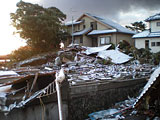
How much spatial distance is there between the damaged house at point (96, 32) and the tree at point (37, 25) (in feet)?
11.9

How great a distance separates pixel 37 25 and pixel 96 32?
8345 millimetres

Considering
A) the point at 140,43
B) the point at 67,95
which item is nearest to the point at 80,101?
the point at 67,95

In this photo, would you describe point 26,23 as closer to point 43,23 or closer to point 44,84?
point 43,23

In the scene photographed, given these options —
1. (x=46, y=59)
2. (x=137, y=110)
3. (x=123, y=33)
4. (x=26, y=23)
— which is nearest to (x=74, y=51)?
(x=46, y=59)

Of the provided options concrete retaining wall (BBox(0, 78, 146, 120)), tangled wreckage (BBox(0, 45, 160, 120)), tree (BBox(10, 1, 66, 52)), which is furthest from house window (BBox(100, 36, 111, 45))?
concrete retaining wall (BBox(0, 78, 146, 120))

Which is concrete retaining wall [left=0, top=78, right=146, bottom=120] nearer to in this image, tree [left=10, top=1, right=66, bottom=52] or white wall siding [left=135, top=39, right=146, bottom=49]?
white wall siding [left=135, top=39, right=146, bottom=49]

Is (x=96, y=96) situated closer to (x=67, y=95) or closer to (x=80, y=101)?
→ (x=80, y=101)

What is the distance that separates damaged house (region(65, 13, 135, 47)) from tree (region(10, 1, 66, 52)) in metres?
3.61

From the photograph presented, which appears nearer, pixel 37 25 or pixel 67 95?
pixel 67 95

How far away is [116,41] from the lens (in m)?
19.6

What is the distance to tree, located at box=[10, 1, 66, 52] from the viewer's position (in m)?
17.7

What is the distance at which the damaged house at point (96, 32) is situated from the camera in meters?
19.9

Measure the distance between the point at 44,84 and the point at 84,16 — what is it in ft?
65.8

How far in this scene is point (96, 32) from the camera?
20.8 meters
